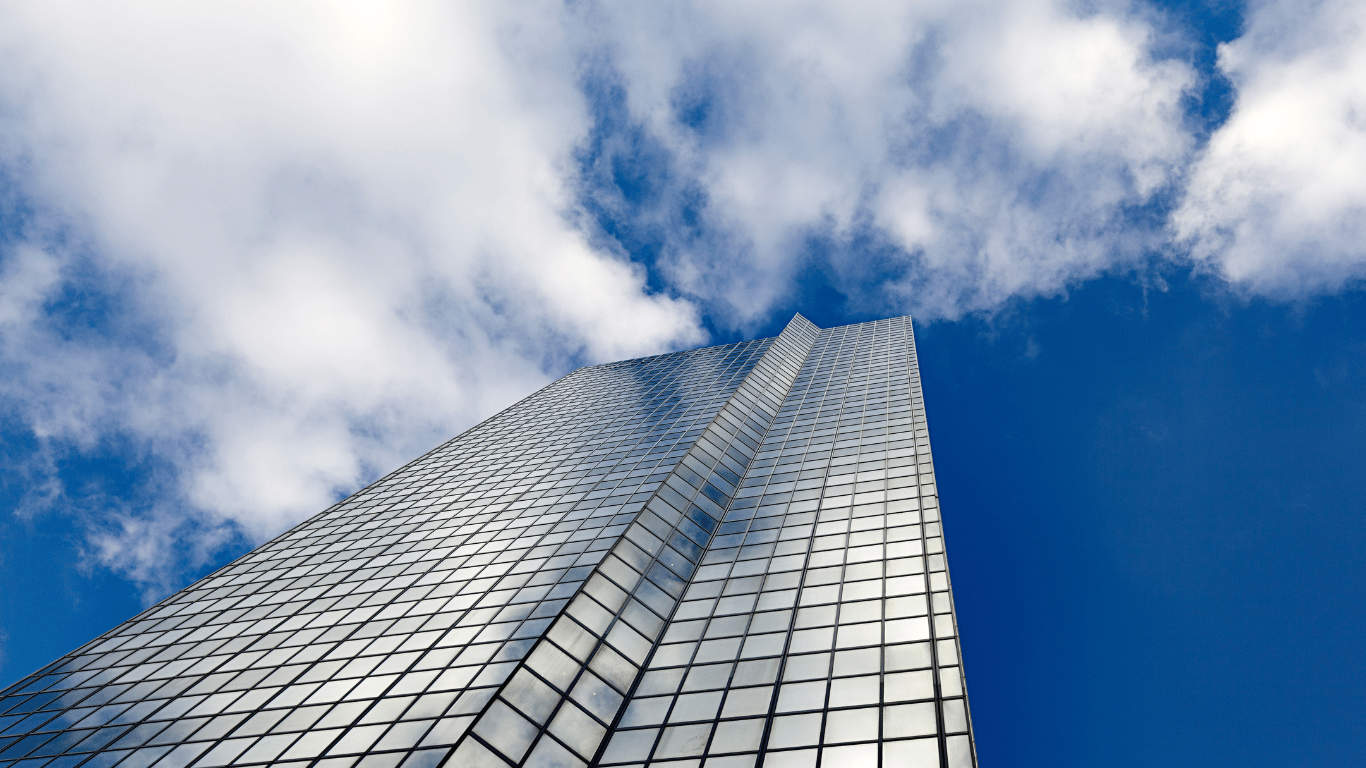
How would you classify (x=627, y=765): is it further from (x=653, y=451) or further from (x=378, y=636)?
(x=653, y=451)

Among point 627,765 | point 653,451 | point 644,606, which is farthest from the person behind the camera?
point 653,451

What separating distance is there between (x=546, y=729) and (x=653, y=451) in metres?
30.9

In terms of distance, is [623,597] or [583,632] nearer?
[583,632]

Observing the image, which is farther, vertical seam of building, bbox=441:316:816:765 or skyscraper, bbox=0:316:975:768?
vertical seam of building, bbox=441:316:816:765

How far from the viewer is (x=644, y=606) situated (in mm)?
32375

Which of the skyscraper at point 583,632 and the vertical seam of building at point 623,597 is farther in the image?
the vertical seam of building at point 623,597

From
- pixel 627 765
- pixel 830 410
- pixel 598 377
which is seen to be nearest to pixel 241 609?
pixel 627 765

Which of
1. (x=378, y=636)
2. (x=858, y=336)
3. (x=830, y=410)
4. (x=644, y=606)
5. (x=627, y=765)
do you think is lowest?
(x=627, y=765)

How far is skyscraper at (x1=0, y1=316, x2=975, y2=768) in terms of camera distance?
22891 mm

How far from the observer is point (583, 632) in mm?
29094

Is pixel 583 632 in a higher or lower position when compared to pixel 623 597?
lower

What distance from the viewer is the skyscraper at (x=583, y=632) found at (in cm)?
2289

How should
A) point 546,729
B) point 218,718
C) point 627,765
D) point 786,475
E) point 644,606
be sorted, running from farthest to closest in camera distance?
1. point 786,475
2. point 644,606
3. point 218,718
4. point 546,729
5. point 627,765

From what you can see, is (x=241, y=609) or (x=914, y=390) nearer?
(x=241, y=609)
